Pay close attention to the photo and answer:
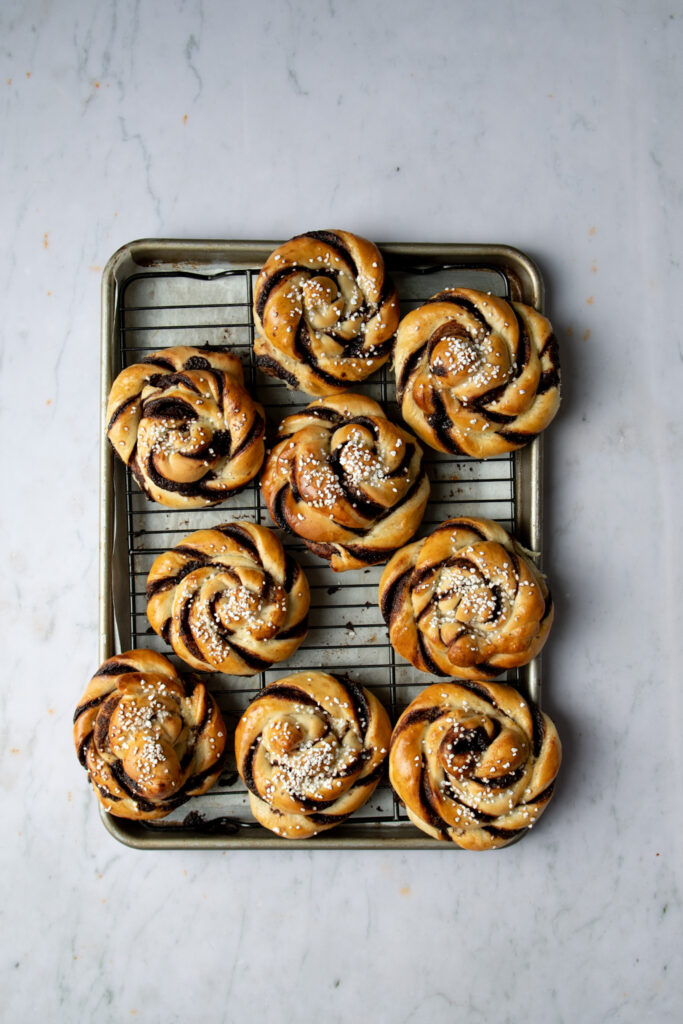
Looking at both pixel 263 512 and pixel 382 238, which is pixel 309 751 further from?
pixel 382 238

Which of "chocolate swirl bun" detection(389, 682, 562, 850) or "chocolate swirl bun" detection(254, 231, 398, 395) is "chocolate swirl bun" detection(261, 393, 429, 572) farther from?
"chocolate swirl bun" detection(389, 682, 562, 850)

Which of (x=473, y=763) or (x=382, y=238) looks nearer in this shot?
(x=473, y=763)

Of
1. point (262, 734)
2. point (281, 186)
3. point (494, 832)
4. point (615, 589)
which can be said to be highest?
point (281, 186)

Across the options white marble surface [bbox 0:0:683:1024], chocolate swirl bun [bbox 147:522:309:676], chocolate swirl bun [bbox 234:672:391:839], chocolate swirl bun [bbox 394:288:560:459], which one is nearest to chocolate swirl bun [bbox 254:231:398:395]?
chocolate swirl bun [bbox 394:288:560:459]

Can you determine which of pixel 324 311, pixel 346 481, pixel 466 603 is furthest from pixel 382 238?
pixel 466 603

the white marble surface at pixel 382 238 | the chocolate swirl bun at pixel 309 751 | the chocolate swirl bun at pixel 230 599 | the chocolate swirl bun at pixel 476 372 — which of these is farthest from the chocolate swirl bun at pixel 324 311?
the chocolate swirl bun at pixel 309 751

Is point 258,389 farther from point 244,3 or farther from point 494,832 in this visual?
point 494,832

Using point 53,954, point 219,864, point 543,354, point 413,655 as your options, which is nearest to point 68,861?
point 53,954
